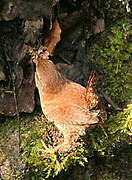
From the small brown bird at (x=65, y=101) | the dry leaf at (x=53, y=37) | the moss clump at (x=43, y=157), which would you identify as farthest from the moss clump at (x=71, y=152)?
the dry leaf at (x=53, y=37)

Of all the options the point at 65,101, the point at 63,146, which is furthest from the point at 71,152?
the point at 65,101

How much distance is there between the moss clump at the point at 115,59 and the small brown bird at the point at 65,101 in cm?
50

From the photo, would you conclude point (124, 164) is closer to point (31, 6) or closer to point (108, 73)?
point (108, 73)

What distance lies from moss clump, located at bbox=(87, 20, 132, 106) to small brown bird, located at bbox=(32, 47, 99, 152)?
50 cm


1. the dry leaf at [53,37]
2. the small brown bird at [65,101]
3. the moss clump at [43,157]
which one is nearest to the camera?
the small brown bird at [65,101]

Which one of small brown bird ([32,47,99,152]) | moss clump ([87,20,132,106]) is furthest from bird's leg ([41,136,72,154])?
moss clump ([87,20,132,106])

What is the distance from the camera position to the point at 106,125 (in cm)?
225

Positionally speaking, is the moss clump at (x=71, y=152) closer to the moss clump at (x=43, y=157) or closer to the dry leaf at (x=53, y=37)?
the moss clump at (x=43, y=157)

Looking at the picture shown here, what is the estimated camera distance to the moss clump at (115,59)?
8.17 ft

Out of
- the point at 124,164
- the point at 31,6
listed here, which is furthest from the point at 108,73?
the point at 31,6

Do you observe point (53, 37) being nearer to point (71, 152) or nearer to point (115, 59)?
point (115, 59)

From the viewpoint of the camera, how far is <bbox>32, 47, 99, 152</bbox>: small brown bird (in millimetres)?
1982

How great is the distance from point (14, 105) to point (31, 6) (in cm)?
68

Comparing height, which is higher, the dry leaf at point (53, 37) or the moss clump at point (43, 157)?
the dry leaf at point (53, 37)
